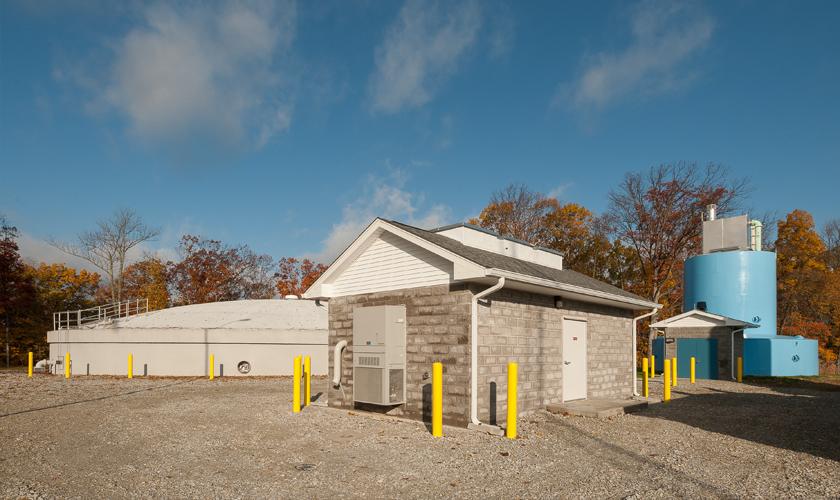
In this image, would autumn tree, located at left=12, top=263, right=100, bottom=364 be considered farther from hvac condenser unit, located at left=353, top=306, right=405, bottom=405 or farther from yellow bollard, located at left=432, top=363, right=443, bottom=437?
yellow bollard, located at left=432, top=363, right=443, bottom=437

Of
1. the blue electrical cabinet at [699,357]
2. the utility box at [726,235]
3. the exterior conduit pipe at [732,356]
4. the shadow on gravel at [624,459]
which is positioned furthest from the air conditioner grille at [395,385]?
the utility box at [726,235]

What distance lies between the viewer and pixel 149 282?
143ft

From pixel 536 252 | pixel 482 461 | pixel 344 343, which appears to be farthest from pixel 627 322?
pixel 482 461

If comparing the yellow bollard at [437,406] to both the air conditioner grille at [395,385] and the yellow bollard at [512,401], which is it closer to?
the yellow bollard at [512,401]

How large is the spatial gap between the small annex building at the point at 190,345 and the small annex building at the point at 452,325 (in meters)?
10.8

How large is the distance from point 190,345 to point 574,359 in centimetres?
1566

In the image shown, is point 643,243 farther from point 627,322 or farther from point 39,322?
point 39,322

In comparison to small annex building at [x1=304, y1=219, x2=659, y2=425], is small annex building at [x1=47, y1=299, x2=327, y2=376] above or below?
below

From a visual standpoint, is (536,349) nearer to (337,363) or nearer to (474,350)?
(474,350)

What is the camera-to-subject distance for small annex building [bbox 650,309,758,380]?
73.5ft

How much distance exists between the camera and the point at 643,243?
1312 inches

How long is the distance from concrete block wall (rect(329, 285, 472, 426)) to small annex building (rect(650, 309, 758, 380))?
16.4m

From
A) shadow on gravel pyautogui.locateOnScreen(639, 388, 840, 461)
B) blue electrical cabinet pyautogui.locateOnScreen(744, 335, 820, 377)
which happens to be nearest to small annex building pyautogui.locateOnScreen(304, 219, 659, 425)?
shadow on gravel pyautogui.locateOnScreen(639, 388, 840, 461)

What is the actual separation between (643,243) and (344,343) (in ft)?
86.4
